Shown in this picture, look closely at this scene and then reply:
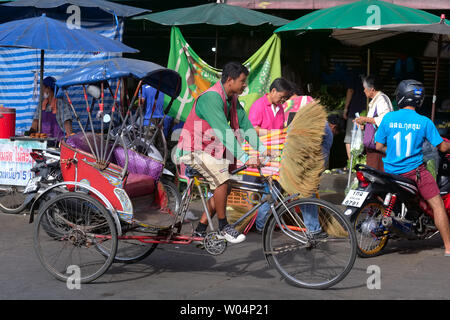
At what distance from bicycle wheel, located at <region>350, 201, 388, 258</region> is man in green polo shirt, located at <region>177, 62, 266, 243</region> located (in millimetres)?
1370

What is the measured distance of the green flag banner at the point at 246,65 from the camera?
33.1 ft

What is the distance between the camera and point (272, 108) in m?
7.77

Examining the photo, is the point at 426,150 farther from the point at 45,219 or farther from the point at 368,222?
the point at 45,219

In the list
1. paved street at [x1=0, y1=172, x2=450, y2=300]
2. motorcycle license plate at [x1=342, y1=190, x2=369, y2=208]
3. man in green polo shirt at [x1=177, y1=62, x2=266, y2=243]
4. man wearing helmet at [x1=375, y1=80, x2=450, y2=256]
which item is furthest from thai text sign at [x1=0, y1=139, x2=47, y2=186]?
man wearing helmet at [x1=375, y1=80, x2=450, y2=256]

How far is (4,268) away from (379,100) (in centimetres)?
513

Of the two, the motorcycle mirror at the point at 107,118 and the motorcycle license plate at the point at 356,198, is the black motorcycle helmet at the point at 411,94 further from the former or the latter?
the motorcycle mirror at the point at 107,118

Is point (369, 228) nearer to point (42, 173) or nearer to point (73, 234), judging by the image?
point (73, 234)

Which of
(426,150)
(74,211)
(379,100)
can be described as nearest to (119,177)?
(74,211)

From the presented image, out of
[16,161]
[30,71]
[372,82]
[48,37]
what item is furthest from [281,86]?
[30,71]

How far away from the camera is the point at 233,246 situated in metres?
6.83

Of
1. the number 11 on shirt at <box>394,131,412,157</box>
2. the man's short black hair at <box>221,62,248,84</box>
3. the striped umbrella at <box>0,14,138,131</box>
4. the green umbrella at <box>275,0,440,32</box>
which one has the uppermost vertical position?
the green umbrella at <box>275,0,440,32</box>

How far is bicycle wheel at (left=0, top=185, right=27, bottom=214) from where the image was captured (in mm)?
8492

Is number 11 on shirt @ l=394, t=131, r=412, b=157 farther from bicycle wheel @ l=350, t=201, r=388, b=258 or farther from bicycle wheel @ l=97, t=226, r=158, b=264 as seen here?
bicycle wheel @ l=97, t=226, r=158, b=264

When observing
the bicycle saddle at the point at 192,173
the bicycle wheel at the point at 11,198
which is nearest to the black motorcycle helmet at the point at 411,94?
the bicycle saddle at the point at 192,173
